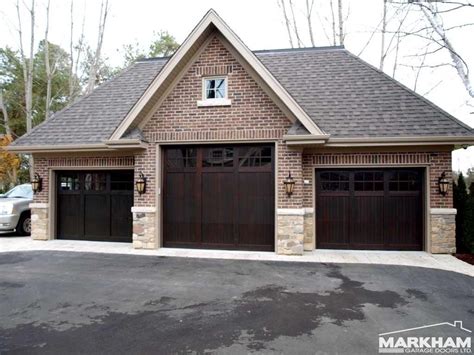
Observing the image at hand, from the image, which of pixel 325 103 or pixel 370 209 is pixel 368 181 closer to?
pixel 370 209

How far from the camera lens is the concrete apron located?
783 cm

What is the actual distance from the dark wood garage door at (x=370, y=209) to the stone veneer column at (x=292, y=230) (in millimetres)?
1085

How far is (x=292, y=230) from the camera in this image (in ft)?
27.9

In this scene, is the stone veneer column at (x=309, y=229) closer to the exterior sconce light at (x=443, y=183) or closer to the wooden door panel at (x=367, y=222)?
the wooden door panel at (x=367, y=222)

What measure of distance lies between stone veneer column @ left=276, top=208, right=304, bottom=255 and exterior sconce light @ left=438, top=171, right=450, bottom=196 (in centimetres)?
363

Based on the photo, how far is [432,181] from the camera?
28.7 feet

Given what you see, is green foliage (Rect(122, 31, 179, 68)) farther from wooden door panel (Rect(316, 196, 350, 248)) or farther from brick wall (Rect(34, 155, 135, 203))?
wooden door panel (Rect(316, 196, 350, 248))

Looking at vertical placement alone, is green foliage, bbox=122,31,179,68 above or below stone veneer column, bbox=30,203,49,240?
above

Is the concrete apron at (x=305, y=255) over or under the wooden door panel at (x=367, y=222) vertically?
under

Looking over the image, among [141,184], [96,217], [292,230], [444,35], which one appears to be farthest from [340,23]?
[96,217]

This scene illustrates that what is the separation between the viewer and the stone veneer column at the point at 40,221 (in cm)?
1055

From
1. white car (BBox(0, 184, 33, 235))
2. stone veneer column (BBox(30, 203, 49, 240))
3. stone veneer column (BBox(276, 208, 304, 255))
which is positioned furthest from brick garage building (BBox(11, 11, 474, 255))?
white car (BBox(0, 184, 33, 235))

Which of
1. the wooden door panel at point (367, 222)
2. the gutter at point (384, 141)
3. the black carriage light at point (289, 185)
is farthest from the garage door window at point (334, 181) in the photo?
the black carriage light at point (289, 185)

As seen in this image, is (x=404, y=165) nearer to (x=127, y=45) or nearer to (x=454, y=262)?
(x=454, y=262)
